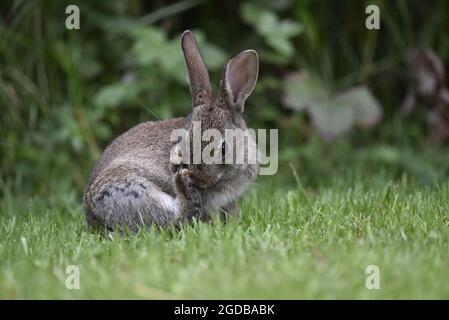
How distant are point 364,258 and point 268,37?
4244 mm

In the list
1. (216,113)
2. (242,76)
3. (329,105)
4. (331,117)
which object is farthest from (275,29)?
(216,113)

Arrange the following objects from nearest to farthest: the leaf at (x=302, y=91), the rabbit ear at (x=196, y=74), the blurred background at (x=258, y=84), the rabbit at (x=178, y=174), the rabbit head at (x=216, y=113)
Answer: the rabbit head at (x=216, y=113), the rabbit at (x=178, y=174), the rabbit ear at (x=196, y=74), the blurred background at (x=258, y=84), the leaf at (x=302, y=91)

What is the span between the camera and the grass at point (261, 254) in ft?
11.3

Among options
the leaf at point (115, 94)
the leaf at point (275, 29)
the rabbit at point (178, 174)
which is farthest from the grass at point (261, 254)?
the leaf at point (275, 29)

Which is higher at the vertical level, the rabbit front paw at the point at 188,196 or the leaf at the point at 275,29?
the leaf at the point at 275,29

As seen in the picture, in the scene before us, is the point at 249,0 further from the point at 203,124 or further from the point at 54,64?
the point at 203,124

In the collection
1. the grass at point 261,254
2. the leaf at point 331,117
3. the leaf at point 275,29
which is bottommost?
the grass at point 261,254

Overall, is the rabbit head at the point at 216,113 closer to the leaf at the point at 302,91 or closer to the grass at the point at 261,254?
→ the grass at the point at 261,254

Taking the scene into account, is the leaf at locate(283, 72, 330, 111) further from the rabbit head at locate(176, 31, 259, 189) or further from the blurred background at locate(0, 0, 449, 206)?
the rabbit head at locate(176, 31, 259, 189)

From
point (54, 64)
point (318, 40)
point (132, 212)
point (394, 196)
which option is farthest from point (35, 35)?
point (394, 196)

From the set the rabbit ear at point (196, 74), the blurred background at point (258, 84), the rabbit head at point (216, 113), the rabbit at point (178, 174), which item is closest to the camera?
the rabbit head at point (216, 113)

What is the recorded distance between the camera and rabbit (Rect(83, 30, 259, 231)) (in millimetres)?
4824

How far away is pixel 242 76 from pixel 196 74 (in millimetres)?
303

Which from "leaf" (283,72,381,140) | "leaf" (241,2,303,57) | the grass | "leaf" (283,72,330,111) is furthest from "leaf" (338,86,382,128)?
the grass
